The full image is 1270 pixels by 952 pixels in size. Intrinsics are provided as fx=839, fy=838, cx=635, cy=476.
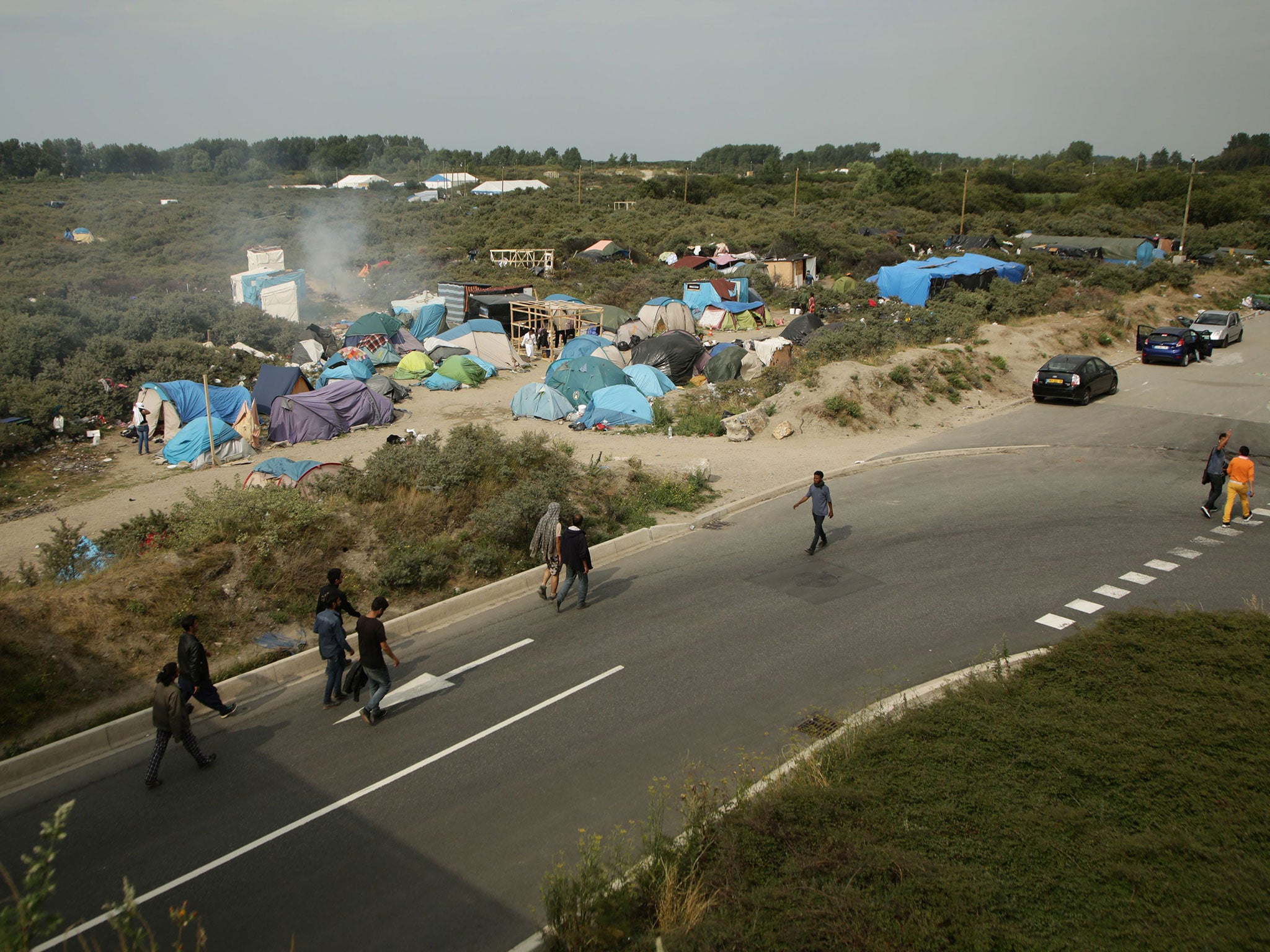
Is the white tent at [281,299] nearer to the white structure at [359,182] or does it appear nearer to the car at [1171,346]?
the car at [1171,346]

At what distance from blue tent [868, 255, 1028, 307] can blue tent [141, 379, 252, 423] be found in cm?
2681

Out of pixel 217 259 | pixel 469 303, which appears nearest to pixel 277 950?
pixel 469 303

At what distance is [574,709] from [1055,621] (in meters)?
6.17

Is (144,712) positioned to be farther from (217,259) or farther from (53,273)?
(217,259)

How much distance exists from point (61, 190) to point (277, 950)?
4018 inches

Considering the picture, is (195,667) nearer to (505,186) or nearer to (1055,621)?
(1055,621)

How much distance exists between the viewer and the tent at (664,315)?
108ft

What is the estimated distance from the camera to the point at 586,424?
72.7 ft

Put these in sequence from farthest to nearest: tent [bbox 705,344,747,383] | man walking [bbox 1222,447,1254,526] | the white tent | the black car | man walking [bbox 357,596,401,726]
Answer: the white tent < tent [bbox 705,344,747,383] < the black car < man walking [bbox 1222,447,1254,526] < man walking [bbox 357,596,401,726]

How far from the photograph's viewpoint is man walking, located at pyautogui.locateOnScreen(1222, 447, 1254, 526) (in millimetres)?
13617

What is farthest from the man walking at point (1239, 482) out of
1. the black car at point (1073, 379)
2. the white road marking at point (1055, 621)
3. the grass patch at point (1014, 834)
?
the black car at point (1073, 379)

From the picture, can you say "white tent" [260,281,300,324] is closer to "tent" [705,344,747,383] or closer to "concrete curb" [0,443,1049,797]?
"tent" [705,344,747,383]

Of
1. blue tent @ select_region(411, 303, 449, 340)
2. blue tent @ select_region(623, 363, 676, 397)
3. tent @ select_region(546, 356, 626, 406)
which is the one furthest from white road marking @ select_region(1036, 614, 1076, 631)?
blue tent @ select_region(411, 303, 449, 340)

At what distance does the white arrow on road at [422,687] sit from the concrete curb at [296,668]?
3.15 ft
